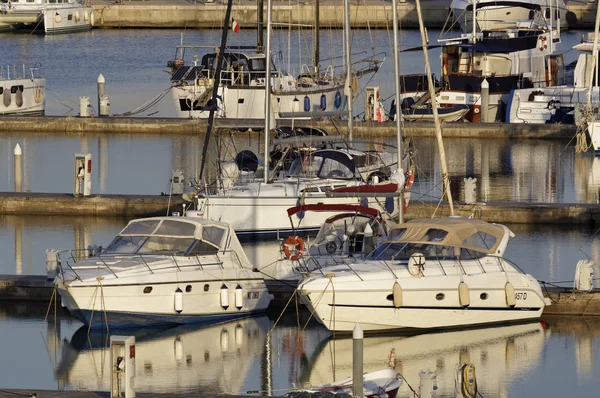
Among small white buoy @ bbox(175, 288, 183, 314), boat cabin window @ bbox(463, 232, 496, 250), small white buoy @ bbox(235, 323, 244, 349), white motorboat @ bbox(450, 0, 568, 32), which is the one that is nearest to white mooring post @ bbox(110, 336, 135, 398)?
small white buoy @ bbox(235, 323, 244, 349)

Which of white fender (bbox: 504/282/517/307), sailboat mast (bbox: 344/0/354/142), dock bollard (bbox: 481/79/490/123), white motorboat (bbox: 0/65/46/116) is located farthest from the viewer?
white motorboat (bbox: 0/65/46/116)

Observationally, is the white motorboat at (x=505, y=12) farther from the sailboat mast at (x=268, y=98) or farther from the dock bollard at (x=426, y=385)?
the dock bollard at (x=426, y=385)

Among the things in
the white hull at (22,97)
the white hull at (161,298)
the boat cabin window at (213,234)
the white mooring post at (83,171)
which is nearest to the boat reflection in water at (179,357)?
the white hull at (161,298)

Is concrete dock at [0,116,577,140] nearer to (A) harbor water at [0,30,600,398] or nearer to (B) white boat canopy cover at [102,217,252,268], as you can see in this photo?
(A) harbor water at [0,30,600,398]

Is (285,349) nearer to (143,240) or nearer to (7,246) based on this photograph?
(143,240)

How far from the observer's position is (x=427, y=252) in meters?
26.2

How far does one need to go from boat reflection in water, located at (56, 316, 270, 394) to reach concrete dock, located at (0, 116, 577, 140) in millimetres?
24060

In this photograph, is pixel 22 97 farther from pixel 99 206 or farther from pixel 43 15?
pixel 43 15

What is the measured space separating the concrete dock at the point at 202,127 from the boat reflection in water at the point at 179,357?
947 inches

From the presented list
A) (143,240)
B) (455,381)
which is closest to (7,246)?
(143,240)

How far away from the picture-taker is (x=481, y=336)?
86.4ft

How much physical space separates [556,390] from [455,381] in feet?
6.32

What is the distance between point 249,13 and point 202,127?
43.8 meters

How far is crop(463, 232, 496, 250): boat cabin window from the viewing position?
1038 inches
